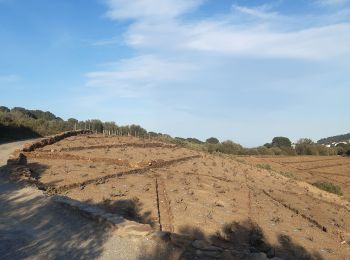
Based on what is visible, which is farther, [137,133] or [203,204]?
[137,133]

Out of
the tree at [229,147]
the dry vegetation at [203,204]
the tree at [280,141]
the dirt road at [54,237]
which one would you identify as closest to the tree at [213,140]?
the tree at [280,141]

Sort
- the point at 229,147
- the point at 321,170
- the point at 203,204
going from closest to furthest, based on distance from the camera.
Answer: the point at 203,204, the point at 321,170, the point at 229,147

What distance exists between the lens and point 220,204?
14.8 meters

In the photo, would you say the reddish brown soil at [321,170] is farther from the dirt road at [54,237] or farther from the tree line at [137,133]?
the dirt road at [54,237]

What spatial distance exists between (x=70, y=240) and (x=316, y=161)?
48.9 meters

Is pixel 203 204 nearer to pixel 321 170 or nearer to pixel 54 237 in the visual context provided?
pixel 54 237

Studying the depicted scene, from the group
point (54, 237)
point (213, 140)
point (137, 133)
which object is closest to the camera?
point (54, 237)

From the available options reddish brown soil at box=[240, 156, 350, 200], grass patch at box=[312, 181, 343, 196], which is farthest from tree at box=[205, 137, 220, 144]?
grass patch at box=[312, 181, 343, 196]

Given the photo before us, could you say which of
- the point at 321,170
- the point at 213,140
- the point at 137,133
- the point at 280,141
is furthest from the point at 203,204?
the point at 280,141

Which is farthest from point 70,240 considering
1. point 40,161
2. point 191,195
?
point 40,161

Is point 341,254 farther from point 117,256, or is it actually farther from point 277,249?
point 117,256

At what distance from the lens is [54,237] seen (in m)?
8.96

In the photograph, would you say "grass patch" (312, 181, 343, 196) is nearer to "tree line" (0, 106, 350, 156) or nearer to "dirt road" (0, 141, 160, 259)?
"tree line" (0, 106, 350, 156)

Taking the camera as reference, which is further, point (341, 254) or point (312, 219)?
point (312, 219)
